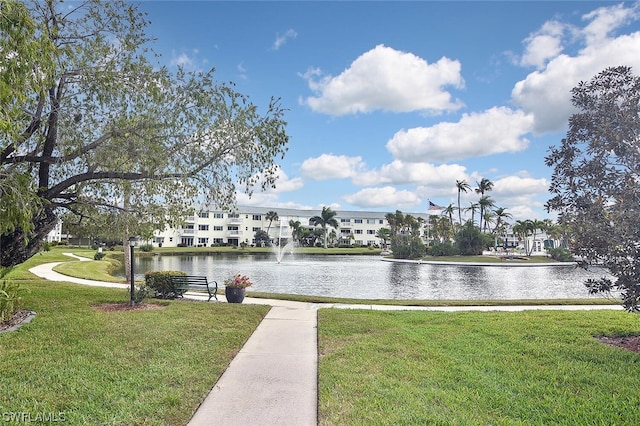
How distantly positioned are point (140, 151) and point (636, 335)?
10937 mm

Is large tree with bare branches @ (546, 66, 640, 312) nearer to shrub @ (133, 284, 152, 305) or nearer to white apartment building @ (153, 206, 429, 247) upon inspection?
shrub @ (133, 284, 152, 305)

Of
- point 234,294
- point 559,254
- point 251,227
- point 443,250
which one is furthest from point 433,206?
point 234,294

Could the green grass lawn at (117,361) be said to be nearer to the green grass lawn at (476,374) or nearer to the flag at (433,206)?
the green grass lawn at (476,374)

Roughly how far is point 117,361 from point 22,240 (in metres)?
6.11

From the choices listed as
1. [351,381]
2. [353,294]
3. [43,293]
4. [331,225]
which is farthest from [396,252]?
[351,381]

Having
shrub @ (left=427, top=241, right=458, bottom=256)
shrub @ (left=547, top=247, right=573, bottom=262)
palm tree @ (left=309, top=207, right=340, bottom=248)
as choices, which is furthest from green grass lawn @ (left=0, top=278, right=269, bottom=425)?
→ palm tree @ (left=309, top=207, right=340, bottom=248)

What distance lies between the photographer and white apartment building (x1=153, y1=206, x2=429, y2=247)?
268 feet

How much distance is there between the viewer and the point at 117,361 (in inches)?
252

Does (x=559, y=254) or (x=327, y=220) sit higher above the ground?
(x=327, y=220)

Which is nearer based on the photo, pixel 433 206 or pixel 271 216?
pixel 433 206

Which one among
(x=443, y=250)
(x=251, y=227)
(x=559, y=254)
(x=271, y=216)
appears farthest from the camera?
(x=251, y=227)

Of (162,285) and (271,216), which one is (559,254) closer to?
(271,216)

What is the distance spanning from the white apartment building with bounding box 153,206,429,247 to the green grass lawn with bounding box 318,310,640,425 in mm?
65232

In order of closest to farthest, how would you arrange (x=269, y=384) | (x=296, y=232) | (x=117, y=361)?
(x=269, y=384) → (x=117, y=361) → (x=296, y=232)
